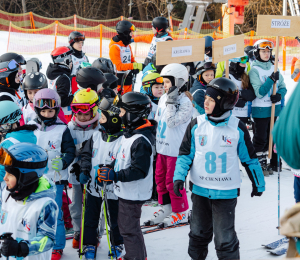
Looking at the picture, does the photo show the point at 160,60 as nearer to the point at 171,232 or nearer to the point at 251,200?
the point at 171,232

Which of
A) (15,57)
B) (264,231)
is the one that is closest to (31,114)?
(15,57)

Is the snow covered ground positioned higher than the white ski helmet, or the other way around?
the white ski helmet

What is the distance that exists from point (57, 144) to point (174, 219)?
6.13 feet

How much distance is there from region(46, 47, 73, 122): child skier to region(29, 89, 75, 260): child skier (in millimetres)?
1628

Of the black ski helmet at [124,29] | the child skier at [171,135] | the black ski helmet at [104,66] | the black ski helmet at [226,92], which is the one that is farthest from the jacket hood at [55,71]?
the black ski helmet at [226,92]

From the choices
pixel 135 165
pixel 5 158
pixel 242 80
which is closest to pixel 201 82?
pixel 242 80

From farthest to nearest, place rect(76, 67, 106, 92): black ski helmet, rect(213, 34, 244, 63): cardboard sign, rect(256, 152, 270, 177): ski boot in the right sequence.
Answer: rect(256, 152, 270, 177): ski boot, rect(76, 67, 106, 92): black ski helmet, rect(213, 34, 244, 63): cardboard sign

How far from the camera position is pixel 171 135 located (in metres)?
4.89

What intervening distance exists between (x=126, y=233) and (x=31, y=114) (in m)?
2.07

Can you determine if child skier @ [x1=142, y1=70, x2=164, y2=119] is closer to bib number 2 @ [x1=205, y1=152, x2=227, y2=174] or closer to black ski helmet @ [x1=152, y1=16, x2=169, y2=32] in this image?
bib number 2 @ [x1=205, y1=152, x2=227, y2=174]

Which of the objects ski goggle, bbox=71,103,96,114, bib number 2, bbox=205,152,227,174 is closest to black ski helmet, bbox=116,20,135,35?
ski goggle, bbox=71,103,96,114

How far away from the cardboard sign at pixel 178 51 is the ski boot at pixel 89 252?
7.15 feet

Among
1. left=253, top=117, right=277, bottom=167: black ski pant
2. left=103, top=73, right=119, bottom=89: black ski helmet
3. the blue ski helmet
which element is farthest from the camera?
left=253, top=117, right=277, bottom=167: black ski pant

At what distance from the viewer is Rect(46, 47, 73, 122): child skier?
18.9ft
